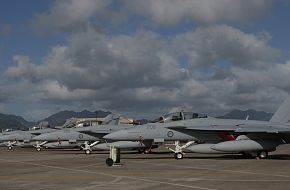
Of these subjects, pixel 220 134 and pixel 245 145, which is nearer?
pixel 245 145

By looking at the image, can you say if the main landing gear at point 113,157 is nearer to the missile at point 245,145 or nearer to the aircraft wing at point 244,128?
the aircraft wing at point 244,128

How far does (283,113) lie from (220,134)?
504 cm

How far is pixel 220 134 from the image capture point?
23875mm

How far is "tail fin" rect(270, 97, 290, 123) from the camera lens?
25.8m

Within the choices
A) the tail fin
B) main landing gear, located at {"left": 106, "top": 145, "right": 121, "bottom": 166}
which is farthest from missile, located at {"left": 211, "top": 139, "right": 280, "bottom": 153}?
main landing gear, located at {"left": 106, "top": 145, "right": 121, "bottom": 166}

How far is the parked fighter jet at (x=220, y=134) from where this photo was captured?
22.5 m

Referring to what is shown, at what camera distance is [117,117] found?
35.7 metres

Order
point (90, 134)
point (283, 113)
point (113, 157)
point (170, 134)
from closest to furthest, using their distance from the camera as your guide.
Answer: point (113, 157)
point (170, 134)
point (283, 113)
point (90, 134)

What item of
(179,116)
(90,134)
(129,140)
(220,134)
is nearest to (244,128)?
(220,134)

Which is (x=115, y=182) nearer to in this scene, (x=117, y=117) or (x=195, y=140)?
(x=195, y=140)

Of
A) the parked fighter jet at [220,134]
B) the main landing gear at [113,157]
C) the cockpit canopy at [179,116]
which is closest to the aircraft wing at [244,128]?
the parked fighter jet at [220,134]

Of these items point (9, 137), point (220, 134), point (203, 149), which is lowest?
point (203, 149)

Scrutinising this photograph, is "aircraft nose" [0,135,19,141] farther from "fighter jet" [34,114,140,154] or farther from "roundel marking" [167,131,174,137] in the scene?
"roundel marking" [167,131,174,137]

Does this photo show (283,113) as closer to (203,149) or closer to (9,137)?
(203,149)
